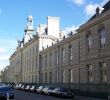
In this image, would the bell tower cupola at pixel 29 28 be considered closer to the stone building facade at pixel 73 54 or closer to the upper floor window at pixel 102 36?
the stone building facade at pixel 73 54

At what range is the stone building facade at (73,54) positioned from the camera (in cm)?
4528

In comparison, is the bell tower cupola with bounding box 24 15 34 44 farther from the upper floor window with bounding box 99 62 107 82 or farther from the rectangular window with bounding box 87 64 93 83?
the upper floor window with bounding box 99 62 107 82

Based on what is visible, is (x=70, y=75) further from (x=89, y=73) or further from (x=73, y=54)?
(x=89, y=73)

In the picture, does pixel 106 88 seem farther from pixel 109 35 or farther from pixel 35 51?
pixel 35 51

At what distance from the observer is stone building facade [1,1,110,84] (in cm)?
4528

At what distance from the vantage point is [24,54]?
108 meters

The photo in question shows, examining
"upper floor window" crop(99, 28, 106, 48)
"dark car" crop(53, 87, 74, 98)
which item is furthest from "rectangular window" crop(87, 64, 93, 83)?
"dark car" crop(53, 87, 74, 98)

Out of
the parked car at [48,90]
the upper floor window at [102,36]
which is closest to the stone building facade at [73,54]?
the upper floor window at [102,36]

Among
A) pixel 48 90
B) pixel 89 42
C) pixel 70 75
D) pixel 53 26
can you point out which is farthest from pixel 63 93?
pixel 53 26

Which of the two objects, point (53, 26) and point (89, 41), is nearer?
point (89, 41)

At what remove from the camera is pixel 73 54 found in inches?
2314

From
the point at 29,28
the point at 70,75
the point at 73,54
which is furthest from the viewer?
the point at 29,28

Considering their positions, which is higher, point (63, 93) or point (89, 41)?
point (89, 41)

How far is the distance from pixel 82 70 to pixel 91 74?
3.61 metres
